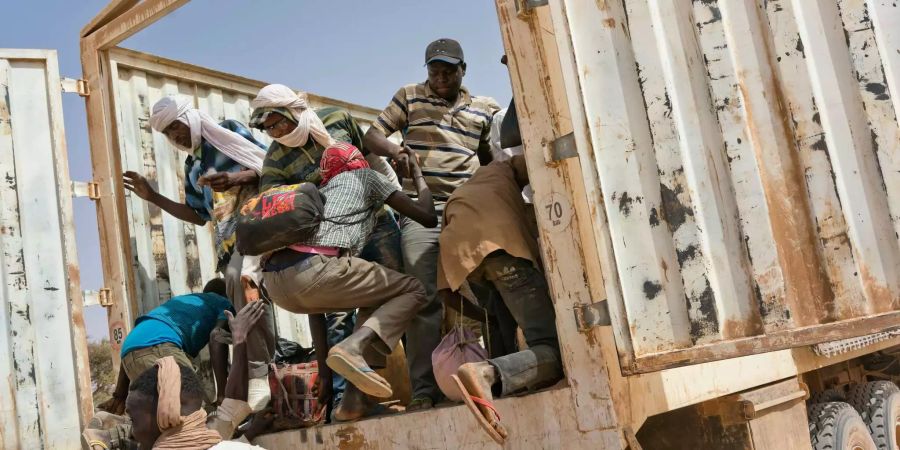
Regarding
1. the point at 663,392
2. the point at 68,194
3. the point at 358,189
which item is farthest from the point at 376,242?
the point at 68,194

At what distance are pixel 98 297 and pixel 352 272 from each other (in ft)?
6.21

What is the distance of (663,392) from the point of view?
2750 mm

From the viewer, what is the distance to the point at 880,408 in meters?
4.58

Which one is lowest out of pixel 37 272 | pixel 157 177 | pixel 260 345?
pixel 260 345

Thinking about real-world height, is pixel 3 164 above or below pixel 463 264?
above

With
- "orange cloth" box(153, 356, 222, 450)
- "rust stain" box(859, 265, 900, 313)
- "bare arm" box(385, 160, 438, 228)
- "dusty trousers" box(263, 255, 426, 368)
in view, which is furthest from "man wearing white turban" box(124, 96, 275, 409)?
"rust stain" box(859, 265, 900, 313)

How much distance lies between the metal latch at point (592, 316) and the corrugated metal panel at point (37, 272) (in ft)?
9.02

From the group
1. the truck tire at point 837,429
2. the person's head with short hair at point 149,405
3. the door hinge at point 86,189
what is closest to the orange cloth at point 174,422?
the person's head with short hair at point 149,405

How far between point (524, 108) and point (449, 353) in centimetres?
92

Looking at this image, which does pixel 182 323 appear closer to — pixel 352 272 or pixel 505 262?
pixel 352 272

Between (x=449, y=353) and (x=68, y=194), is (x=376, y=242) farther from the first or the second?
(x=68, y=194)

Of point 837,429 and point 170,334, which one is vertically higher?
point 170,334

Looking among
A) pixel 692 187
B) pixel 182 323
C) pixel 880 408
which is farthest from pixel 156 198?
pixel 880 408

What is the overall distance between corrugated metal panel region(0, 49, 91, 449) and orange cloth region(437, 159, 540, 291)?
2.13 metres
